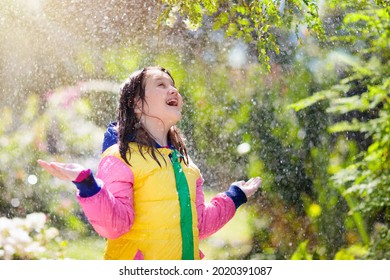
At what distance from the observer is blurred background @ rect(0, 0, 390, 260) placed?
11.1 ft

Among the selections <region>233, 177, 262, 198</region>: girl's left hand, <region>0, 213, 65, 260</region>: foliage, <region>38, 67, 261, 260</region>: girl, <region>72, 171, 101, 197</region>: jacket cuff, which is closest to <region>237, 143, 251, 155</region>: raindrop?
<region>0, 213, 65, 260</region>: foliage

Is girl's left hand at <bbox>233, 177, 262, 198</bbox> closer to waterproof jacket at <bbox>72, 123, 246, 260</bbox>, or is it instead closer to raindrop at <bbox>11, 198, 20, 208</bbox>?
waterproof jacket at <bbox>72, 123, 246, 260</bbox>

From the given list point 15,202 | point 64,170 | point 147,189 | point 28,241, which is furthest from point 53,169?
point 15,202

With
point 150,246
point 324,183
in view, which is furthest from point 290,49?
point 150,246

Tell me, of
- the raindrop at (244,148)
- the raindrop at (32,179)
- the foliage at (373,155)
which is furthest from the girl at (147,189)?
the raindrop at (32,179)

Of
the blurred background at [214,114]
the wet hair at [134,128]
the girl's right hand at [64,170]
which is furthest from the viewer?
the blurred background at [214,114]

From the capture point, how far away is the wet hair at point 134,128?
1543 mm

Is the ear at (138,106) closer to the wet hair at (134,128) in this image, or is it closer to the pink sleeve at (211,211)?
the wet hair at (134,128)

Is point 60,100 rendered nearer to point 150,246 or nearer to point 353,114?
point 353,114

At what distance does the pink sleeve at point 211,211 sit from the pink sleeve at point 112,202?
221 mm

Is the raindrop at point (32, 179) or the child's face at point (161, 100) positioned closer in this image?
the child's face at point (161, 100)

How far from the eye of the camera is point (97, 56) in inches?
151

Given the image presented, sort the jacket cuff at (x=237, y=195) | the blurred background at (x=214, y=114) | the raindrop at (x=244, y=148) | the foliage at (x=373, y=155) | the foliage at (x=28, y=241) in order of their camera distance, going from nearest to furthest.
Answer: the jacket cuff at (x=237, y=195)
the foliage at (x=373, y=155)
the foliage at (x=28, y=241)
the blurred background at (x=214, y=114)
the raindrop at (x=244, y=148)

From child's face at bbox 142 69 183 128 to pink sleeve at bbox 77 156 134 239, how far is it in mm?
184
